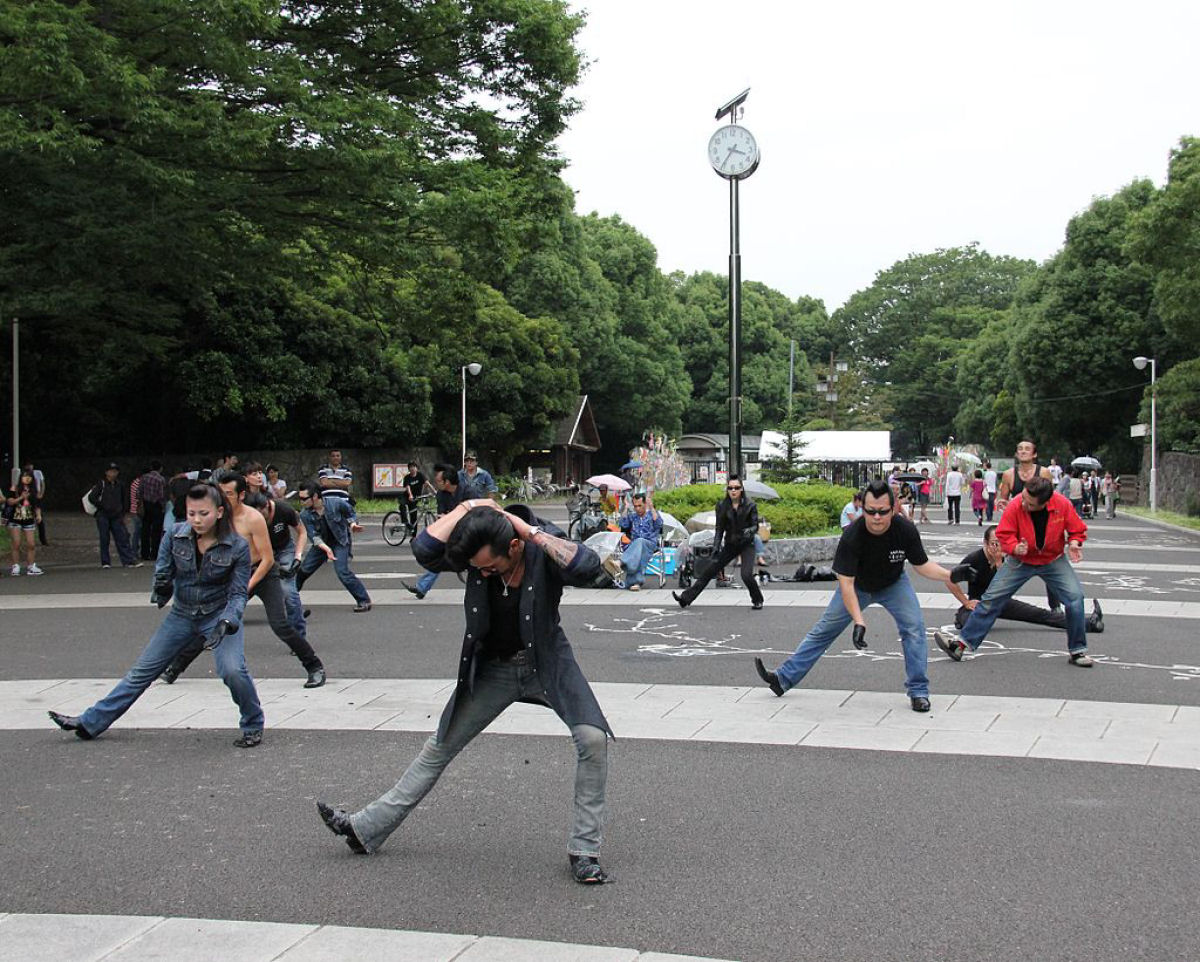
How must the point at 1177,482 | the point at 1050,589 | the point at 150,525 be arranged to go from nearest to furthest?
the point at 1050,589
the point at 150,525
the point at 1177,482

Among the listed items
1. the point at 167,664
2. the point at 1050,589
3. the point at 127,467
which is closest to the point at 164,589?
the point at 167,664

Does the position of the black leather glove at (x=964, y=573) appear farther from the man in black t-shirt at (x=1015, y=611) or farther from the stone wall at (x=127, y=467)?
the stone wall at (x=127, y=467)

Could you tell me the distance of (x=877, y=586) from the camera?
8.09m

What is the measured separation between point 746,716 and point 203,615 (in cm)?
341

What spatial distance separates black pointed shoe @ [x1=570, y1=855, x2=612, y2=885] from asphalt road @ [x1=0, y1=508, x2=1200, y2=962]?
6 centimetres

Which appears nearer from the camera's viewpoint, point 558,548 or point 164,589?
point 558,548

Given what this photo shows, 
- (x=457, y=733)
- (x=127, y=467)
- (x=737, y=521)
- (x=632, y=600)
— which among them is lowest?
(x=632, y=600)

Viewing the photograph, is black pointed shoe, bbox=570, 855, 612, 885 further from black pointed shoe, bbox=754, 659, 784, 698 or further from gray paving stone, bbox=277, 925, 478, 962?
black pointed shoe, bbox=754, 659, 784, 698

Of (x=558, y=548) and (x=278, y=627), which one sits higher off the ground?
(x=558, y=548)

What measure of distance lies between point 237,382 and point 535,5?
692 inches

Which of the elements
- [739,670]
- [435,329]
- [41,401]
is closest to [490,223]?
[435,329]

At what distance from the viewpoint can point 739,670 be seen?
9594 mm

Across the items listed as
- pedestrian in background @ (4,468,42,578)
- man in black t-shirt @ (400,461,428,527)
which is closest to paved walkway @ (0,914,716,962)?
pedestrian in background @ (4,468,42,578)

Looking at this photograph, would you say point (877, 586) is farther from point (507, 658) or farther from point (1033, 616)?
point (1033, 616)
